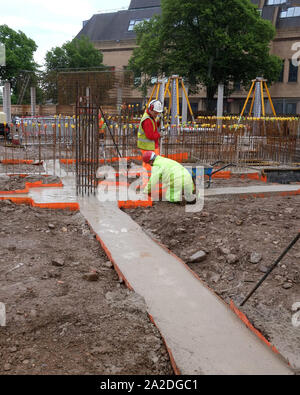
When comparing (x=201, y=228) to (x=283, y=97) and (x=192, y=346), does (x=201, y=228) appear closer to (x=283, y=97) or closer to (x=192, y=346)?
(x=192, y=346)

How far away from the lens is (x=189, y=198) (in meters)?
7.80

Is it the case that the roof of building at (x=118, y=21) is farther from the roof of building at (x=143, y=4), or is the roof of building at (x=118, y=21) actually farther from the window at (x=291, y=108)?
the window at (x=291, y=108)

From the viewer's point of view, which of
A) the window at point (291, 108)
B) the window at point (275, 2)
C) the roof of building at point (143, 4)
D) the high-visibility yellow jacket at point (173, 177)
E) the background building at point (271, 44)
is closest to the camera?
the high-visibility yellow jacket at point (173, 177)

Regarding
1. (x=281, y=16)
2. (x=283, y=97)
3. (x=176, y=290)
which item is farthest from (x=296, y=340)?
(x=281, y=16)

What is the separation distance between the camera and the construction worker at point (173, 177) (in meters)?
7.60

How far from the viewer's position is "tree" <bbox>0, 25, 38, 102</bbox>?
4188cm

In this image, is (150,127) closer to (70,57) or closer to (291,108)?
(291,108)

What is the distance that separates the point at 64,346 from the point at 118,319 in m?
0.59

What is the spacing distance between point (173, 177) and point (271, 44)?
131ft

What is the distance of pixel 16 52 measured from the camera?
43.2m

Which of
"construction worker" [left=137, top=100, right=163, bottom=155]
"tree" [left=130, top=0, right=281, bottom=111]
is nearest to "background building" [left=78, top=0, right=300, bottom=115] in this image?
"tree" [left=130, top=0, right=281, bottom=111]

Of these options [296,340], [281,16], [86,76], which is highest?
[281,16]

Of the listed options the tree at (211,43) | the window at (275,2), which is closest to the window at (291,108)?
the window at (275,2)

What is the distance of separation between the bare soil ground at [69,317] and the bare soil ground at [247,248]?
1.06 m
